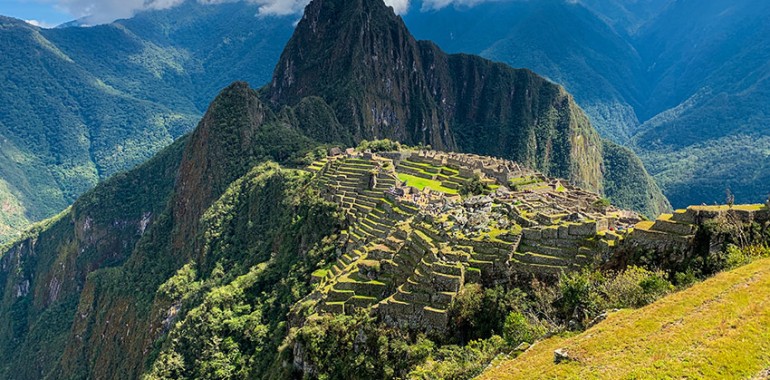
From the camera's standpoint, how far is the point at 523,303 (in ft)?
124

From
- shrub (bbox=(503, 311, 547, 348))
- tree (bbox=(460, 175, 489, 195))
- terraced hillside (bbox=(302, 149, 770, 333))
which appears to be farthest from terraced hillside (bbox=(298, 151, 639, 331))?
tree (bbox=(460, 175, 489, 195))

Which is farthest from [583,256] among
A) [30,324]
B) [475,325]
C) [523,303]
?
[30,324]

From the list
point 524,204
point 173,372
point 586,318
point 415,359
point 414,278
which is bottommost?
point 173,372

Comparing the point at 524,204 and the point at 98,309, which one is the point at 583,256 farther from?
the point at 98,309

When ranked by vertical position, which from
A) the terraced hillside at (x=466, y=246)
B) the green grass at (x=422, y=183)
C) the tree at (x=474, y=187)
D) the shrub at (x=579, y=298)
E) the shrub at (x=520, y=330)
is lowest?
the shrub at (x=520, y=330)

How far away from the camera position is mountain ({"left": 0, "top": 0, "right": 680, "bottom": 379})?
59531 millimetres

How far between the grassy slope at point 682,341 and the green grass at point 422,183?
4674cm

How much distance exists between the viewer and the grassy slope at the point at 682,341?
22.5 metres

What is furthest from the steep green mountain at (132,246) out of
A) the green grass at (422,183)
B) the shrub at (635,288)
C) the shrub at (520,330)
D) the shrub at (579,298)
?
the shrub at (635,288)

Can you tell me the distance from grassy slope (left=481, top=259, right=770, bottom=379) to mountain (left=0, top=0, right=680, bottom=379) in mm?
10030

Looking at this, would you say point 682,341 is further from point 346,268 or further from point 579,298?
point 346,268

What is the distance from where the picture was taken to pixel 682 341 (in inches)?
969

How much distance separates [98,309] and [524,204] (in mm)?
108602

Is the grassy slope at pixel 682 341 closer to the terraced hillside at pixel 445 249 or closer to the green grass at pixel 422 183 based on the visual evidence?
the terraced hillside at pixel 445 249
